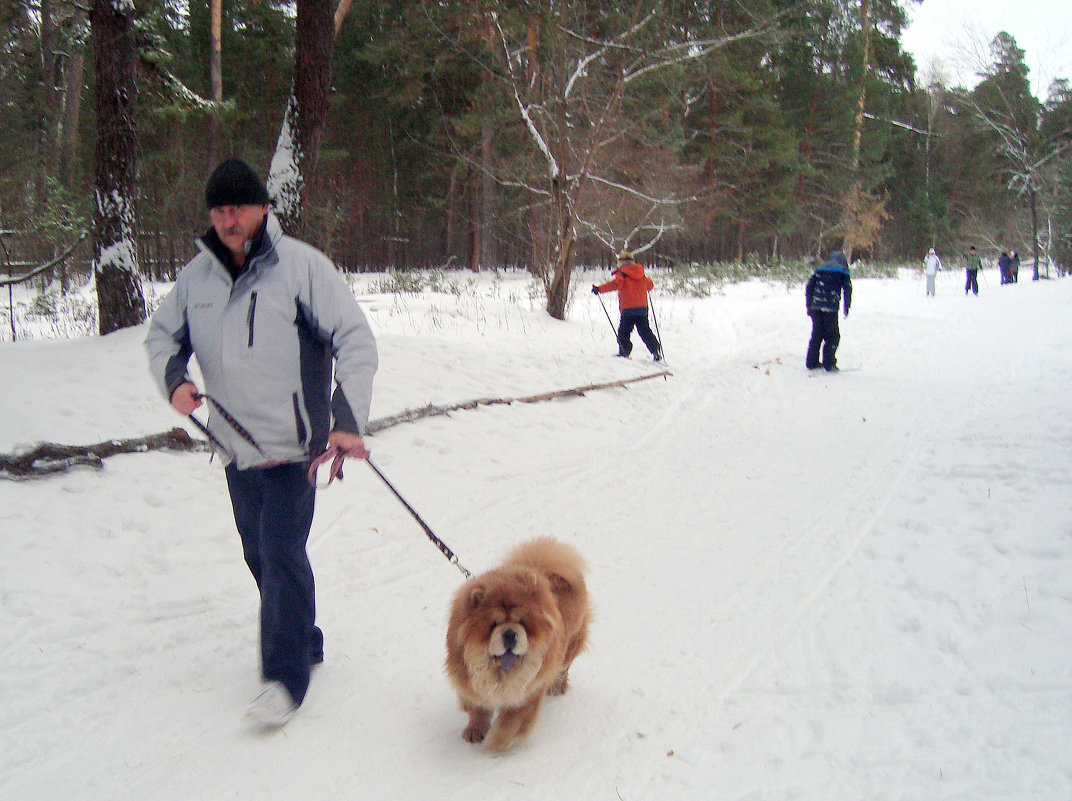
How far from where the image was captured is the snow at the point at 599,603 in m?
2.79

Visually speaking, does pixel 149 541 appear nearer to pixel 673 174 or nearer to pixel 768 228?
pixel 673 174

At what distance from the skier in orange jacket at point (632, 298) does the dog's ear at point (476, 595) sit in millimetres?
9871

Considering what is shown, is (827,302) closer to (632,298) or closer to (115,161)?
(632,298)

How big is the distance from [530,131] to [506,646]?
46.0 feet

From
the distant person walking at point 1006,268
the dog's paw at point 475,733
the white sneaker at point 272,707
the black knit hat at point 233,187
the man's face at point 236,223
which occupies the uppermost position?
the distant person walking at point 1006,268

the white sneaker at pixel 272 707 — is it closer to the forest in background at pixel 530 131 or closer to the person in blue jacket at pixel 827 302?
the forest in background at pixel 530 131

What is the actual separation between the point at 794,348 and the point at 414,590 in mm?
11578

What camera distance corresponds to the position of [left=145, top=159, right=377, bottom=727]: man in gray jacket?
2904 mm

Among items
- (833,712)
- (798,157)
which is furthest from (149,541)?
(798,157)

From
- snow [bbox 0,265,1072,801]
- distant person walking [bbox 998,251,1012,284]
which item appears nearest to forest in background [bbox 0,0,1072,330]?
distant person walking [bbox 998,251,1012,284]

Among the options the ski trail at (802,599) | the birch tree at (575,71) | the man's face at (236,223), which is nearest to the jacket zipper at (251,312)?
the man's face at (236,223)

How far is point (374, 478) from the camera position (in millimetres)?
6230

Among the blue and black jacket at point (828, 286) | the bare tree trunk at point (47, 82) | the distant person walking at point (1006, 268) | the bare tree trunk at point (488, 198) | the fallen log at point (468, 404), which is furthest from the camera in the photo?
the distant person walking at point (1006, 268)

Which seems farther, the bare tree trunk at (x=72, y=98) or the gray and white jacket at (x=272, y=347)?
the bare tree trunk at (x=72, y=98)
